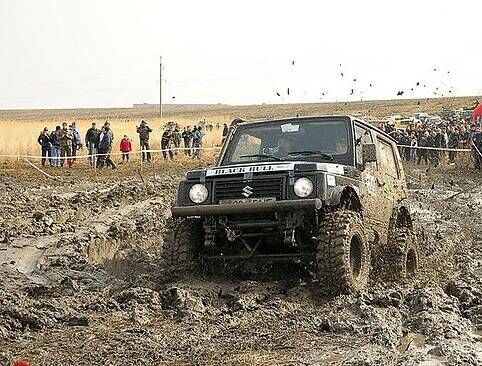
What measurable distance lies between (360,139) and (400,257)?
137cm

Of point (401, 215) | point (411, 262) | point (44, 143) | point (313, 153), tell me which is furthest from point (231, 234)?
point (44, 143)

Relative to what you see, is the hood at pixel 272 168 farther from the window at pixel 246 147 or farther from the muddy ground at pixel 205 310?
the muddy ground at pixel 205 310

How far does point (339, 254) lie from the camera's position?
20.5ft

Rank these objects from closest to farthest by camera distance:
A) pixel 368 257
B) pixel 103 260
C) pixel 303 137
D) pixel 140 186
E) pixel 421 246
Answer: pixel 368 257 < pixel 303 137 < pixel 103 260 < pixel 421 246 < pixel 140 186

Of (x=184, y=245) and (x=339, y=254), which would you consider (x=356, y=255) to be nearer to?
(x=339, y=254)

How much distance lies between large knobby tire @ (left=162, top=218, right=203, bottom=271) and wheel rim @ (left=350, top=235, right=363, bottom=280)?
151 cm

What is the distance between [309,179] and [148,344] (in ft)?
8.09

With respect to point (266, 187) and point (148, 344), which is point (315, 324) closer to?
point (148, 344)

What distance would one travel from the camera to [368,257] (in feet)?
22.8

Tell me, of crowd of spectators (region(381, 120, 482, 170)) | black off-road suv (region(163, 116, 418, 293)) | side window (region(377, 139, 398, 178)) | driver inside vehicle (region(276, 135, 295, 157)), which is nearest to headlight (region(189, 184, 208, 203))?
black off-road suv (region(163, 116, 418, 293))

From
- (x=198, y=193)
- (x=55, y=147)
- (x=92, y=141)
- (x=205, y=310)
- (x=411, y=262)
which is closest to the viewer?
(x=205, y=310)

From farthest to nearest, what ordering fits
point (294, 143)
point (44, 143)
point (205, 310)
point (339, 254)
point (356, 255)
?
1. point (44, 143)
2. point (294, 143)
3. point (356, 255)
4. point (339, 254)
5. point (205, 310)

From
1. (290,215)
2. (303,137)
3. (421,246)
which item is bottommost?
(421,246)

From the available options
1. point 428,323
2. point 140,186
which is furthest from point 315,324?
point 140,186
